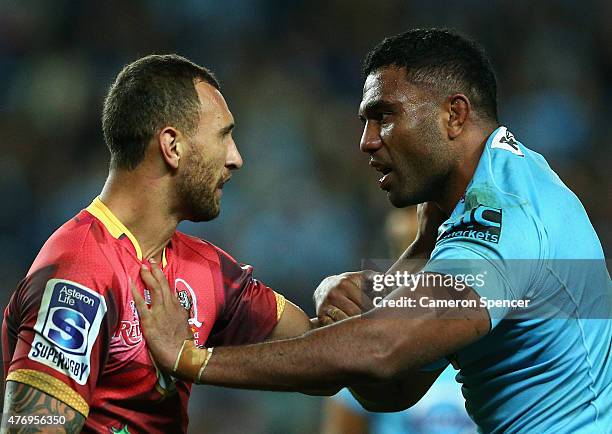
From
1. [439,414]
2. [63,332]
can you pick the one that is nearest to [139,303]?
[63,332]

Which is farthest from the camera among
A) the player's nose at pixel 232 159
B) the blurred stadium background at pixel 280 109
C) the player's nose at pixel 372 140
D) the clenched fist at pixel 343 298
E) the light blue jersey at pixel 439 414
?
the blurred stadium background at pixel 280 109

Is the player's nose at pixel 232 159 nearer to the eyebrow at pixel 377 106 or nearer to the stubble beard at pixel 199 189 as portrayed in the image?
the stubble beard at pixel 199 189

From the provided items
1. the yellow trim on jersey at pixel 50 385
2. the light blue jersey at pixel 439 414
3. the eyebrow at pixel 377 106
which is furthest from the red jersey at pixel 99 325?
the light blue jersey at pixel 439 414

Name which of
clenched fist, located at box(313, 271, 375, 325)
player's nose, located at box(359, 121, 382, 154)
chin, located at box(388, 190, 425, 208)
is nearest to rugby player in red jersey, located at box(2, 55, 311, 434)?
clenched fist, located at box(313, 271, 375, 325)

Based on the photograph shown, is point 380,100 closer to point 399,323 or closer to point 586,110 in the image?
point 399,323

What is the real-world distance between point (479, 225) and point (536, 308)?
39 centimetres

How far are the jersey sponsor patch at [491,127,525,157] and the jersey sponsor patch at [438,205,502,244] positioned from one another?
40 cm

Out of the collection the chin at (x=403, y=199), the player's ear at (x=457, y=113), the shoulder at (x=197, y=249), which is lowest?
the shoulder at (x=197, y=249)

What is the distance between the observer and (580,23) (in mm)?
10078

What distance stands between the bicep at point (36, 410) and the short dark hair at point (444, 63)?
67.4 inches

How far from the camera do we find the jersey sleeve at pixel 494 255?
304 centimetres

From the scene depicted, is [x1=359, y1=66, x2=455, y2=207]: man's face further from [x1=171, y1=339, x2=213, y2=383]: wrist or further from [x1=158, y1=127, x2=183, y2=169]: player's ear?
[x1=171, y1=339, x2=213, y2=383]: wrist

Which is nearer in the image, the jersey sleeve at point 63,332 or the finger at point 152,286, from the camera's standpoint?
the jersey sleeve at point 63,332

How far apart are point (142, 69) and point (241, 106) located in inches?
224
